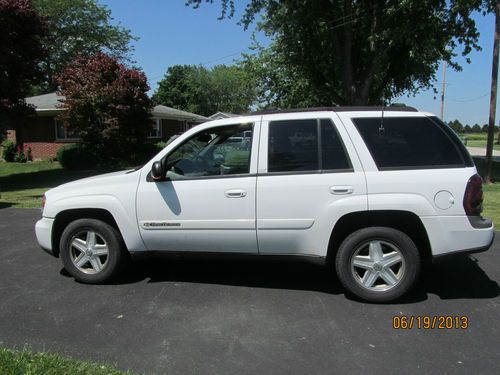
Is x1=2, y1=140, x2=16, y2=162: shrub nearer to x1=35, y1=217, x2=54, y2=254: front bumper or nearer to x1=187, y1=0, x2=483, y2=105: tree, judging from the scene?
x1=187, y1=0, x2=483, y2=105: tree

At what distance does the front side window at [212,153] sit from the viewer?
469 centimetres

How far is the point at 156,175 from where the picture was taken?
4.63m

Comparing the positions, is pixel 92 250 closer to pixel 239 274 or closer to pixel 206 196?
pixel 206 196

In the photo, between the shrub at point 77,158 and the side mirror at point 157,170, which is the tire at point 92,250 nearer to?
the side mirror at point 157,170

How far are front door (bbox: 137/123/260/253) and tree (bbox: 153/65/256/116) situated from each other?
238 feet

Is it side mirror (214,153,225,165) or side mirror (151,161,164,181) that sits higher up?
side mirror (214,153,225,165)

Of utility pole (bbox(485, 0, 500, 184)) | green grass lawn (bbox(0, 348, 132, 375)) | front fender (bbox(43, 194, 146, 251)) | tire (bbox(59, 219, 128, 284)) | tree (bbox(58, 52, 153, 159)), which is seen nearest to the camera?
green grass lawn (bbox(0, 348, 132, 375))

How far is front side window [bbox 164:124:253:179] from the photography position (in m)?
4.69

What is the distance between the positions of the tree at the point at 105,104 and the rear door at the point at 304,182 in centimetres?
1604

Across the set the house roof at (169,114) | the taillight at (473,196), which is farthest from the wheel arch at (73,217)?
the house roof at (169,114)

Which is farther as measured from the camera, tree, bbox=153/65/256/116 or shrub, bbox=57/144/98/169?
tree, bbox=153/65/256/116

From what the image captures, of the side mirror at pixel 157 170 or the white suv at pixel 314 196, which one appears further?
the side mirror at pixel 157 170

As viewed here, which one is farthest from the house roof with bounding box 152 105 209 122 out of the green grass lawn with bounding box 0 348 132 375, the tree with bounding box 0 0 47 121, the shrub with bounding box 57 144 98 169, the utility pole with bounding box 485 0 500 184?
the green grass lawn with bounding box 0 348 132 375

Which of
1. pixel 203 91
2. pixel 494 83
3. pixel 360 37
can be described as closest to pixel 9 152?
pixel 360 37
